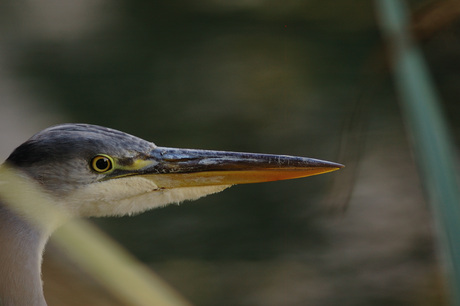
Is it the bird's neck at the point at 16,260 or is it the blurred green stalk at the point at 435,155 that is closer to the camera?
the blurred green stalk at the point at 435,155

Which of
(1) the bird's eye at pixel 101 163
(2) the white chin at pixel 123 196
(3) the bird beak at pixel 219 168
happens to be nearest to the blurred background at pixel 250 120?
(3) the bird beak at pixel 219 168

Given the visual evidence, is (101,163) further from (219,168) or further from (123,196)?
(219,168)

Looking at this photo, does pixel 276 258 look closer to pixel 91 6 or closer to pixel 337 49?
pixel 337 49

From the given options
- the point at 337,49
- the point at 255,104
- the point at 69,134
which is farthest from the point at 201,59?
the point at 69,134

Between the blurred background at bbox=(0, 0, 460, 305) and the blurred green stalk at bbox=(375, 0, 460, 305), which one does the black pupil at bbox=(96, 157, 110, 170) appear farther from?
the blurred background at bbox=(0, 0, 460, 305)

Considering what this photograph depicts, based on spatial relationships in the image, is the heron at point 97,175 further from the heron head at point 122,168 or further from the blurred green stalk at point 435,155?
the blurred green stalk at point 435,155

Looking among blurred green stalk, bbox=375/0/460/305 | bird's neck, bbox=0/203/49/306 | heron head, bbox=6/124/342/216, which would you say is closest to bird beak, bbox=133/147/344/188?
heron head, bbox=6/124/342/216

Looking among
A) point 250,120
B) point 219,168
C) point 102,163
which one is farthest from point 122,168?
point 250,120
